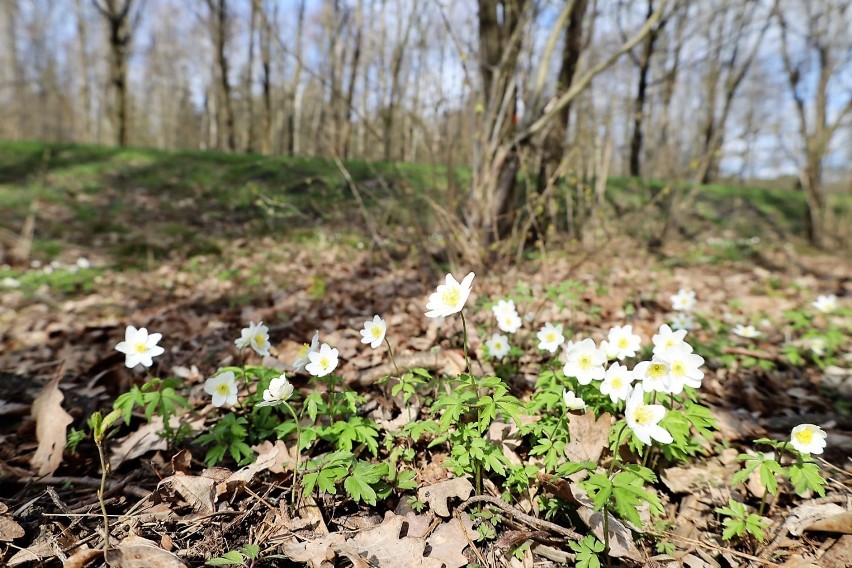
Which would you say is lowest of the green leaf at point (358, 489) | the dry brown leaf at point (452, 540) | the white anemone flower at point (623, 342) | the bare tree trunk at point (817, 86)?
the dry brown leaf at point (452, 540)

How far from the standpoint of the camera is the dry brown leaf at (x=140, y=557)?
47.3 inches

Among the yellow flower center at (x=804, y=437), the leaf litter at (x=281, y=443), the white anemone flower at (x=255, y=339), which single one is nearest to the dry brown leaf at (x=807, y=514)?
the leaf litter at (x=281, y=443)

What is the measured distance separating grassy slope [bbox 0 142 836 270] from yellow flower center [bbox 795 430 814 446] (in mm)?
3657

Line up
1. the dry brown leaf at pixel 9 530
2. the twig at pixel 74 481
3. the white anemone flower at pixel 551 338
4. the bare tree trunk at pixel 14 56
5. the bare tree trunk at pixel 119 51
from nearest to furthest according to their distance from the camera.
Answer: the dry brown leaf at pixel 9 530 → the twig at pixel 74 481 → the white anemone flower at pixel 551 338 → the bare tree trunk at pixel 119 51 → the bare tree trunk at pixel 14 56

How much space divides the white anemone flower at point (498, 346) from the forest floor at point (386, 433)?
119mm

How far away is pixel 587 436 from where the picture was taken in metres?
1.55

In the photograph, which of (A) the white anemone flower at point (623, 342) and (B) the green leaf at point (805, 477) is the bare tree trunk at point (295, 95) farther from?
(B) the green leaf at point (805, 477)

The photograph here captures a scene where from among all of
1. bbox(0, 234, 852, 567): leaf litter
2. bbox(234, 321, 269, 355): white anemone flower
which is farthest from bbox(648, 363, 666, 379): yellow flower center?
bbox(234, 321, 269, 355): white anemone flower

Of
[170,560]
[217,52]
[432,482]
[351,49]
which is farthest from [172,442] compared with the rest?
[351,49]

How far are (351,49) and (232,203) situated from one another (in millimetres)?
10922

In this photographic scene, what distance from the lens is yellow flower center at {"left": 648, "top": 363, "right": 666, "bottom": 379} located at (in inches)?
55.6

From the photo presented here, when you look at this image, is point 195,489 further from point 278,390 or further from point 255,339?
point 255,339

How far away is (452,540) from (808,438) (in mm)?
1161

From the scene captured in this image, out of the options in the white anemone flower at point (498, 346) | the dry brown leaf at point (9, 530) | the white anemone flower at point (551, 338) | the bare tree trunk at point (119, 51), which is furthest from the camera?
the bare tree trunk at point (119, 51)
